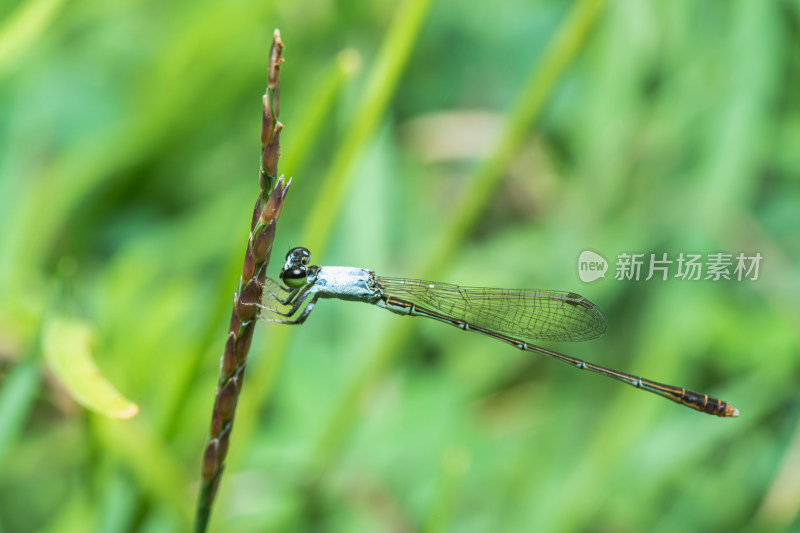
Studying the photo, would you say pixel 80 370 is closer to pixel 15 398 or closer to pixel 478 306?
pixel 15 398

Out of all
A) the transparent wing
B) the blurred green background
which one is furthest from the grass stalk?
the transparent wing

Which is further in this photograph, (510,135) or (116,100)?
(116,100)

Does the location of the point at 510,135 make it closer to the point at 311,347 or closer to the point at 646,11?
the point at 646,11

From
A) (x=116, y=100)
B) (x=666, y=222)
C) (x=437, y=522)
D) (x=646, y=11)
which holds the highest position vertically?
(x=116, y=100)

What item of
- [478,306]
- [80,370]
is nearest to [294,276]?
[80,370]

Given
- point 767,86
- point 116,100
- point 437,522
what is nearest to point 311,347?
point 437,522

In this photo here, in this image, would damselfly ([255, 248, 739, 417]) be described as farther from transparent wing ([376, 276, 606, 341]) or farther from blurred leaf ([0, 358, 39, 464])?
blurred leaf ([0, 358, 39, 464])

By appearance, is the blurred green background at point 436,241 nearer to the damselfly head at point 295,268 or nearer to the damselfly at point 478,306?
→ the damselfly at point 478,306
